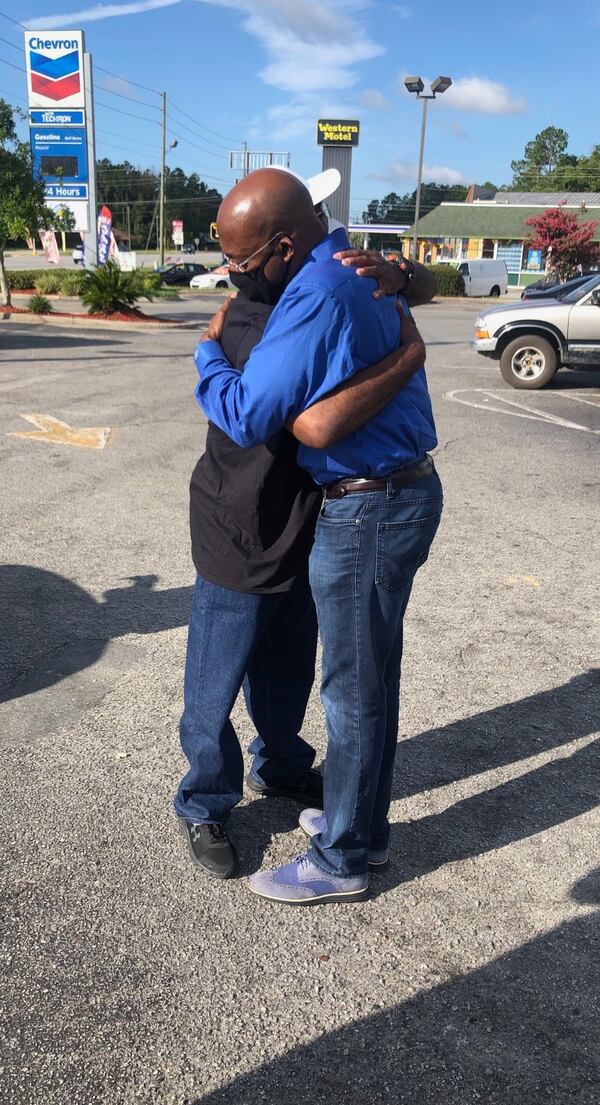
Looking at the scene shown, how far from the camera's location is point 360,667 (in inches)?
89.4

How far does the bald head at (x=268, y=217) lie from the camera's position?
2.01 meters

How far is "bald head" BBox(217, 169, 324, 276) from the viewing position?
2.01m

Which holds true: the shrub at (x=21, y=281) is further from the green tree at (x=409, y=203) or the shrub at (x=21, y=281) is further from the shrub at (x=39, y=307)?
the green tree at (x=409, y=203)

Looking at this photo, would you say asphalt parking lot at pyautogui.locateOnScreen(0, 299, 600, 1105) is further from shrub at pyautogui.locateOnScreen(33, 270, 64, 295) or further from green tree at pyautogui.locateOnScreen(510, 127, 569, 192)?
green tree at pyautogui.locateOnScreen(510, 127, 569, 192)

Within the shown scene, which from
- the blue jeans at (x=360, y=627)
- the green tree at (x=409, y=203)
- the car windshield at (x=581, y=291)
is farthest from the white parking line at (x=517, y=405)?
the green tree at (x=409, y=203)

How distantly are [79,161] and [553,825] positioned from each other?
4540 centimetres

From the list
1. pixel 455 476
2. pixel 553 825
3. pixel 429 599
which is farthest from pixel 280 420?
pixel 455 476

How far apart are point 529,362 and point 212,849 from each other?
11.1m

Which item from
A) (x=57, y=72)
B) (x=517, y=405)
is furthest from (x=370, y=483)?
(x=57, y=72)

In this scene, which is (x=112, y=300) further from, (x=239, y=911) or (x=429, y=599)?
(x=239, y=911)

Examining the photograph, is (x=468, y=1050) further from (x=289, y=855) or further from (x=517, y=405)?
(x=517, y=405)

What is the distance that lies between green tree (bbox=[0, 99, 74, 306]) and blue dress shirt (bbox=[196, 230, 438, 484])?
72.4 feet

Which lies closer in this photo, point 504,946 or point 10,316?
point 504,946

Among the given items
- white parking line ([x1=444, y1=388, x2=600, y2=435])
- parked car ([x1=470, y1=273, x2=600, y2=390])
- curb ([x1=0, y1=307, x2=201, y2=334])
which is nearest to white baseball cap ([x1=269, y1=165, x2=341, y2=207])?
white parking line ([x1=444, y1=388, x2=600, y2=435])
